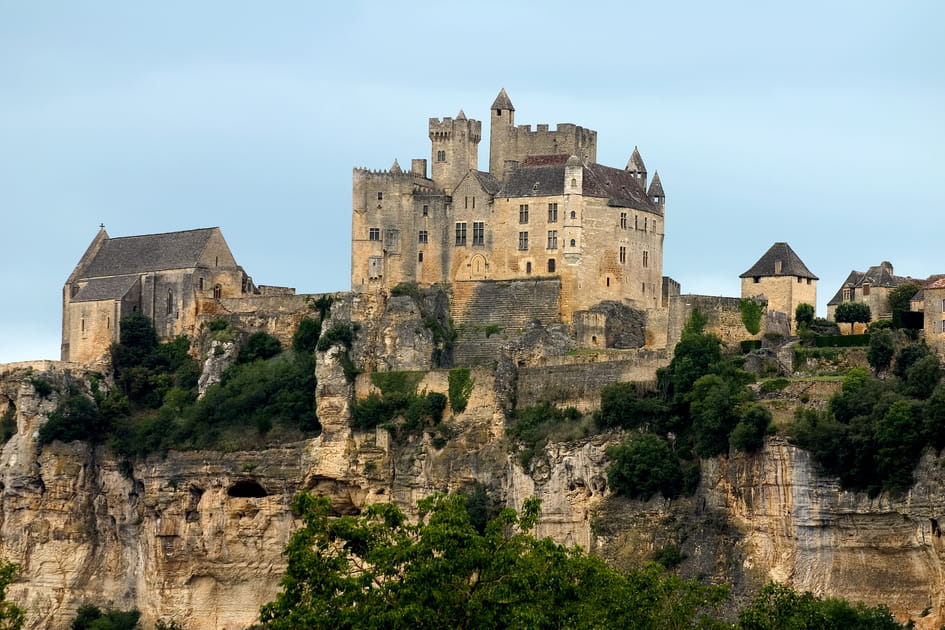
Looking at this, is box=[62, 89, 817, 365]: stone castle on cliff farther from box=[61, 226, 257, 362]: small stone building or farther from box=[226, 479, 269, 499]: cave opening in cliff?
box=[226, 479, 269, 499]: cave opening in cliff

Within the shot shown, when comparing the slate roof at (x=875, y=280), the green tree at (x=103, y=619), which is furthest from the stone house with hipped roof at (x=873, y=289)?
the green tree at (x=103, y=619)

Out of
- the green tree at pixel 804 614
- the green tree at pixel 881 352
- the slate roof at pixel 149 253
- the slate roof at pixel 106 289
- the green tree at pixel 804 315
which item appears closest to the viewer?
the green tree at pixel 804 614

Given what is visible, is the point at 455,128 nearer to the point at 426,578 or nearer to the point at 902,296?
the point at 902,296

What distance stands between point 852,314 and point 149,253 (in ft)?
99.9

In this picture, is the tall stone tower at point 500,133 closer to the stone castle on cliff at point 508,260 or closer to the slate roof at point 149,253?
the stone castle on cliff at point 508,260

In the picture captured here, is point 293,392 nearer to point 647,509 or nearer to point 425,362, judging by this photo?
point 425,362

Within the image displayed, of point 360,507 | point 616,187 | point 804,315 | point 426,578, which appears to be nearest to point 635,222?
point 616,187

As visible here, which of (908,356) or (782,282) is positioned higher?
(782,282)

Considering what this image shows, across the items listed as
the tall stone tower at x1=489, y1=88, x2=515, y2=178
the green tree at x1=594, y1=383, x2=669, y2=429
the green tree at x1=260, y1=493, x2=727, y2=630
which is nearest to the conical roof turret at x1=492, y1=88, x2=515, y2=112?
the tall stone tower at x1=489, y1=88, x2=515, y2=178

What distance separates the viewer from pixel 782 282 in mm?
101062

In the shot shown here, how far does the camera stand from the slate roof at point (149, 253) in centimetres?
11025

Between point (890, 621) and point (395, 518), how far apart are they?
19923 millimetres

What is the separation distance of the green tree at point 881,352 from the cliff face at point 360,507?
587cm

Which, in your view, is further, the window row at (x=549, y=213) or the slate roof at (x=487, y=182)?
the slate roof at (x=487, y=182)
